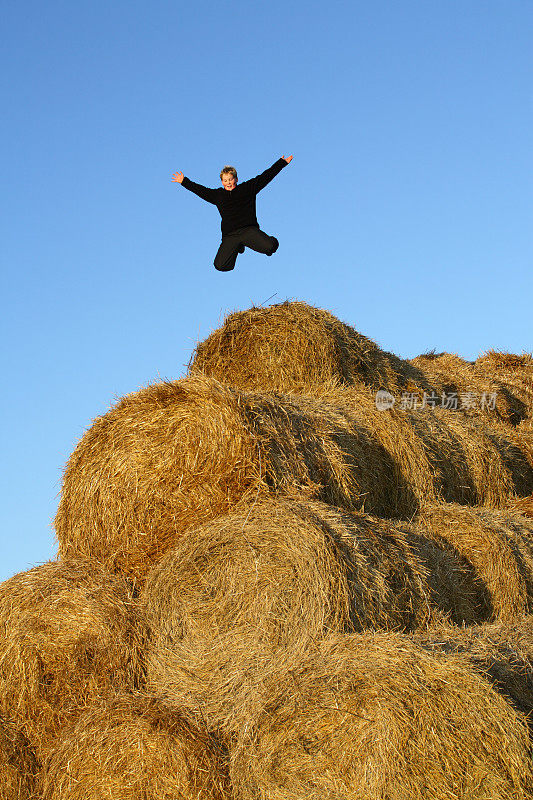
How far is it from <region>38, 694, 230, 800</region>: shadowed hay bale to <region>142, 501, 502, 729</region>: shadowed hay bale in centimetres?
17

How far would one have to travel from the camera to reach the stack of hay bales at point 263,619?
4059 millimetres

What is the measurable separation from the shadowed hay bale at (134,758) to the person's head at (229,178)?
5.27 m

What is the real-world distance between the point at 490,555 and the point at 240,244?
3.84m

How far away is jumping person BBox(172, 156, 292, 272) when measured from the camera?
8680 millimetres

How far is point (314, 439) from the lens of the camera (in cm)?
662

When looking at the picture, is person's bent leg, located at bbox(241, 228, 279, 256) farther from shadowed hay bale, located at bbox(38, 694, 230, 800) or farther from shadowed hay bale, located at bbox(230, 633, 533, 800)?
shadowed hay bale, located at bbox(230, 633, 533, 800)

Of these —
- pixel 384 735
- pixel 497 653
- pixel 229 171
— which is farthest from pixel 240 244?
pixel 384 735

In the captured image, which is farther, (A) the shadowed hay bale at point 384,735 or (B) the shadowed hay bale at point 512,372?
(B) the shadowed hay bale at point 512,372

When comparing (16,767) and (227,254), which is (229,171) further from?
(16,767)

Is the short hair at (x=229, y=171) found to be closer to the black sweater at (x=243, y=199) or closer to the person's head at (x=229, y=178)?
the person's head at (x=229, y=178)

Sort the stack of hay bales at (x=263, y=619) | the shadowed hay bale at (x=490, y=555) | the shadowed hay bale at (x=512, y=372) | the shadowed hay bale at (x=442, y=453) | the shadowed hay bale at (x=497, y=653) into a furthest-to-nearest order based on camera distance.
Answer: the shadowed hay bale at (x=512, y=372)
the shadowed hay bale at (x=442, y=453)
the shadowed hay bale at (x=490, y=555)
the shadowed hay bale at (x=497, y=653)
the stack of hay bales at (x=263, y=619)

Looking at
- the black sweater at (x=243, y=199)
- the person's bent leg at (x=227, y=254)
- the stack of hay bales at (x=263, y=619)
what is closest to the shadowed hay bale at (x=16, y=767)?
the stack of hay bales at (x=263, y=619)

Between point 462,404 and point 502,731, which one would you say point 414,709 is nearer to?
point 502,731

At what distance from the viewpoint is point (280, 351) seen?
28.6 feet
